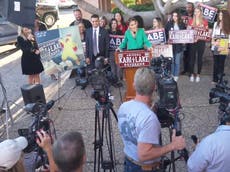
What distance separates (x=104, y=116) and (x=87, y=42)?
4.05 meters

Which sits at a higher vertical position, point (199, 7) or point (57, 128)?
point (199, 7)

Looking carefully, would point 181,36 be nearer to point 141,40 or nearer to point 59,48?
point 141,40

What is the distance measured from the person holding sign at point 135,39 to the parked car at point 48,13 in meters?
13.8

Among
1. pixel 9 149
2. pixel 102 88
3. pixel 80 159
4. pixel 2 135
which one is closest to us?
pixel 80 159

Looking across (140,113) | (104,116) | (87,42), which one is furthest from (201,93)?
(140,113)

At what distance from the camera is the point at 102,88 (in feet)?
14.7

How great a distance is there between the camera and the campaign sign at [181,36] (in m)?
8.44

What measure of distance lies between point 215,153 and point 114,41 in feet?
20.2

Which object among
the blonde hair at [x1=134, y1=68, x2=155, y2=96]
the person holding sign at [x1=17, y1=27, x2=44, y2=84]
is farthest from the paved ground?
the blonde hair at [x1=134, y1=68, x2=155, y2=96]

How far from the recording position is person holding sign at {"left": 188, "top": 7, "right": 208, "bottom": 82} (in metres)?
8.50

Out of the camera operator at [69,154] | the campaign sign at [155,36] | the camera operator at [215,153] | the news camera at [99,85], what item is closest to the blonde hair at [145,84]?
the camera operator at [215,153]

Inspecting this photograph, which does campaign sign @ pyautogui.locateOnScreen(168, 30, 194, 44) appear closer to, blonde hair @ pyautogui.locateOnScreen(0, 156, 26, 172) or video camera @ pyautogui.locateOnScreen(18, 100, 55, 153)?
video camera @ pyautogui.locateOnScreen(18, 100, 55, 153)

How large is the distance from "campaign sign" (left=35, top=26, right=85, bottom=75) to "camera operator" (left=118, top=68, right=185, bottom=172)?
3.92m

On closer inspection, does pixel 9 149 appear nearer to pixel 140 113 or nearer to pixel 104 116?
pixel 140 113
